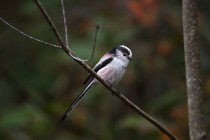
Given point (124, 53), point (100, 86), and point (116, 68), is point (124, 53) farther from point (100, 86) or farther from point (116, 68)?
point (100, 86)

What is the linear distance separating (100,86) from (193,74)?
3308 mm

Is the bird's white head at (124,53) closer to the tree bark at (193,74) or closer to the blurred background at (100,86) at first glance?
the tree bark at (193,74)

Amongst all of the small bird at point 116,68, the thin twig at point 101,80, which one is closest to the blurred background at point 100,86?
the small bird at point 116,68

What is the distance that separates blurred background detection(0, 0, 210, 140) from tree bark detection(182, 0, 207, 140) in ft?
9.81

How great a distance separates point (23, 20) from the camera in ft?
27.9

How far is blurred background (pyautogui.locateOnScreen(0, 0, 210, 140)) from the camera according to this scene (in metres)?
7.00

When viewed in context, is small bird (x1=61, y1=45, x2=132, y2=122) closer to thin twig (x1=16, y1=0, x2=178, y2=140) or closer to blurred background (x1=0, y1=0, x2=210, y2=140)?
thin twig (x1=16, y1=0, x2=178, y2=140)

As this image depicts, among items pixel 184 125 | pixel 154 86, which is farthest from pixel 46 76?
pixel 184 125

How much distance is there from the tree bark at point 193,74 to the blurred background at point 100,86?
299 cm

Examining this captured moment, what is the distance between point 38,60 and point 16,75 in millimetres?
373

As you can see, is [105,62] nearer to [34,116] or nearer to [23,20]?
[34,116]

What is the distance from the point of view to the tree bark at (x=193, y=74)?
3725mm

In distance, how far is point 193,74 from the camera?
377 centimetres

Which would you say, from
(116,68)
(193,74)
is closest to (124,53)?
(116,68)
